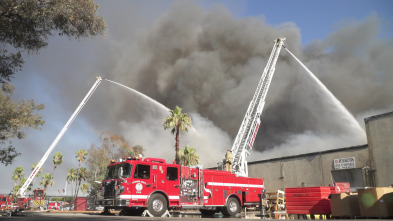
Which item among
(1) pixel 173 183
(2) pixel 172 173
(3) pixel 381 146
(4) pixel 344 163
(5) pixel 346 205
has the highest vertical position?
(3) pixel 381 146

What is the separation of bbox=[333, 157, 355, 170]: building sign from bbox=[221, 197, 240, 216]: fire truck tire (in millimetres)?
13076

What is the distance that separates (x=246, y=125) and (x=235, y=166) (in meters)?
3.86

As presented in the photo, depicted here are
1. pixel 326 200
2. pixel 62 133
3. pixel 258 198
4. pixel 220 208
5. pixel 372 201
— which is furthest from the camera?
pixel 62 133

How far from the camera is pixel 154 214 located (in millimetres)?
13039

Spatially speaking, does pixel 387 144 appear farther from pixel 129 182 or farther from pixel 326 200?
pixel 129 182

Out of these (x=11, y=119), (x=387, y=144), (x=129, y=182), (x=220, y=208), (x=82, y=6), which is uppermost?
(x=82, y=6)

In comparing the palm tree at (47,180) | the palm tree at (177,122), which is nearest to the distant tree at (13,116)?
the palm tree at (177,122)

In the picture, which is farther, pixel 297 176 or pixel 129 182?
pixel 297 176

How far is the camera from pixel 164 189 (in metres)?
13.8

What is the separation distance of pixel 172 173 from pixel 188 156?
1801 centimetres

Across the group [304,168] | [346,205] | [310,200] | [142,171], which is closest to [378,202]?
[346,205]

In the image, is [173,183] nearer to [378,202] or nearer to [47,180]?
[378,202]

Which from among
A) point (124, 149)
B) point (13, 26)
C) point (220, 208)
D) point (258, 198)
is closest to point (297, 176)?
point (258, 198)

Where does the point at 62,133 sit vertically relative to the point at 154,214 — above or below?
above
